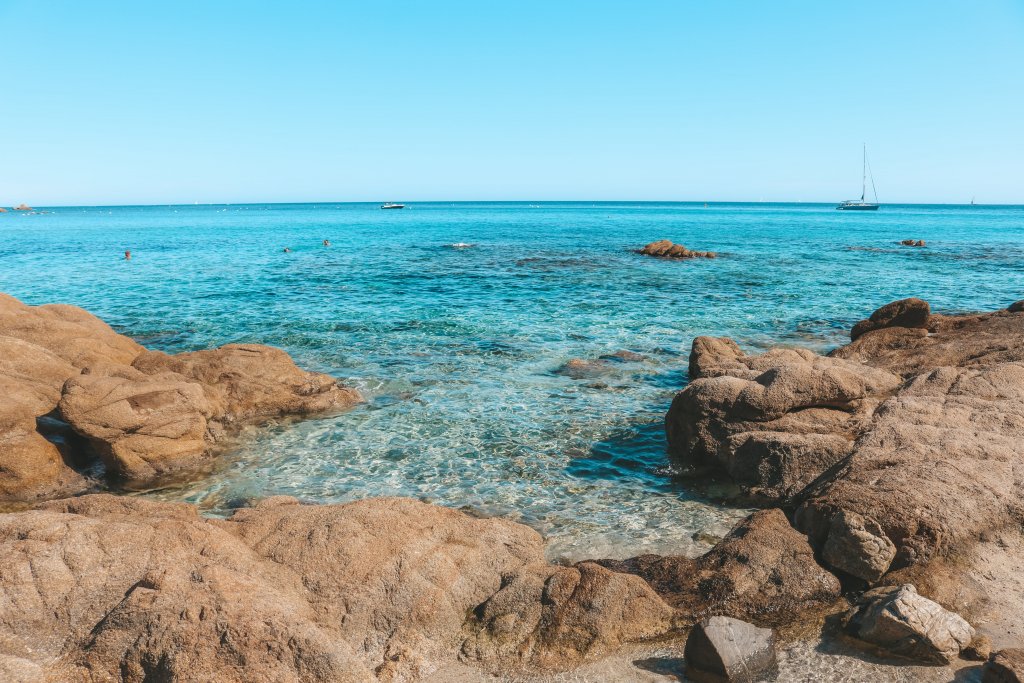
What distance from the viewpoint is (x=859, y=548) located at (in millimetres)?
7137

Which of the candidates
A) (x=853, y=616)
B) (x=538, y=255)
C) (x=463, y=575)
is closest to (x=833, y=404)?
(x=853, y=616)

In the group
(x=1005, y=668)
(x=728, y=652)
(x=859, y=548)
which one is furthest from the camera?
(x=859, y=548)

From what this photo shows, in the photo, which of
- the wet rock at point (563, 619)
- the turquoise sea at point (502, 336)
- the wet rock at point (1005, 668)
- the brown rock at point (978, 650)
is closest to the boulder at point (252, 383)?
the turquoise sea at point (502, 336)

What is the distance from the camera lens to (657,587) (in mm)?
7195

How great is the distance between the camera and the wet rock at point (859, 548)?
7113mm

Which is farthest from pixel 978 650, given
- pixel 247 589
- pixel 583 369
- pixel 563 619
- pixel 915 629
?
pixel 583 369

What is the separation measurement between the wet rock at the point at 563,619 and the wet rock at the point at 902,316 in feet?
43.6

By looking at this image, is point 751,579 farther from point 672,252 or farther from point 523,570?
point 672,252

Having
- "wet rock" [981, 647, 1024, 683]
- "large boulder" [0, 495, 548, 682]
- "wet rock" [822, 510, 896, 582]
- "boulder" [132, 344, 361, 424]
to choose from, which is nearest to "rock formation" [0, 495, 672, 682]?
"large boulder" [0, 495, 548, 682]

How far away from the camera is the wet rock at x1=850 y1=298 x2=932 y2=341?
54.4 ft

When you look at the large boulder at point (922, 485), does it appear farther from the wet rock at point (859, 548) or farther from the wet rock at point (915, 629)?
the wet rock at point (915, 629)

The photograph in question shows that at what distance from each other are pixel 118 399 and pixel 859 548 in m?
11.1

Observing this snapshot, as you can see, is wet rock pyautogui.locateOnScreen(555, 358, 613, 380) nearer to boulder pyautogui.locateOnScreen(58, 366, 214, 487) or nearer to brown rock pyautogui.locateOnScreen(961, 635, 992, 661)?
boulder pyautogui.locateOnScreen(58, 366, 214, 487)

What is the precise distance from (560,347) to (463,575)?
13.3m
